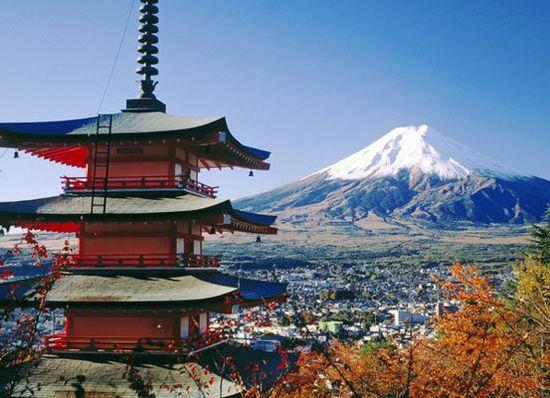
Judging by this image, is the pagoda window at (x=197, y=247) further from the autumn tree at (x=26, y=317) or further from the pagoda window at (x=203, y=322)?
the autumn tree at (x=26, y=317)

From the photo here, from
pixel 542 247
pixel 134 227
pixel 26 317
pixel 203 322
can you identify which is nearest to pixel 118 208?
pixel 134 227

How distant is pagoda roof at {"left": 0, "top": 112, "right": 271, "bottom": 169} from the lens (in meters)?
16.0

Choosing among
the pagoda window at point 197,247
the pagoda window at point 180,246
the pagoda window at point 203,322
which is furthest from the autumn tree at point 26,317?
the pagoda window at point 197,247

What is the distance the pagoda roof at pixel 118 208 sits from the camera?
15.1 metres

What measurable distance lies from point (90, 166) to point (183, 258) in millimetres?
3804

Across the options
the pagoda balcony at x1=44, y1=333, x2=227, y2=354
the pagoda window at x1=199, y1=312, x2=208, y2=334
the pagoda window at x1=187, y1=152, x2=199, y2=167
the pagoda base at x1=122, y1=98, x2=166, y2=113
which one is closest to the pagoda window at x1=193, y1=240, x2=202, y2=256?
the pagoda window at x1=199, y1=312, x2=208, y2=334

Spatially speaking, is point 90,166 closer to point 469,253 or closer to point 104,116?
point 104,116

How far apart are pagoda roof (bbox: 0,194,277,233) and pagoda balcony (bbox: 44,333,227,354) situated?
2997mm

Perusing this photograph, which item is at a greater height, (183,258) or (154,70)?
(154,70)

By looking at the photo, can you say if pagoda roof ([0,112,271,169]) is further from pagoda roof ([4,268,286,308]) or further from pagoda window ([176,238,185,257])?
pagoda roof ([4,268,286,308])

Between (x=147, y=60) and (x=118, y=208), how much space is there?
5.19 m

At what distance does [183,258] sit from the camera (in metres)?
16.0

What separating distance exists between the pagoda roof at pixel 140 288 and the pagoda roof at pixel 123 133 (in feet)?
11.7

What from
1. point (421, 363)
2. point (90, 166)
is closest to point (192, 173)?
point (90, 166)
